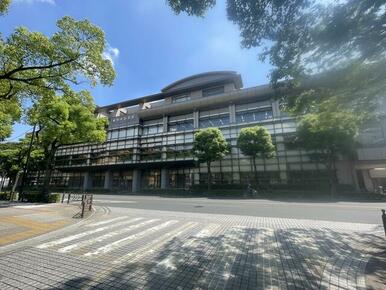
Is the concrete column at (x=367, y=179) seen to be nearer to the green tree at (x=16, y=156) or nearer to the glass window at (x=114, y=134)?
the glass window at (x=114, y=134)

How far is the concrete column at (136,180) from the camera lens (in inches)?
1444

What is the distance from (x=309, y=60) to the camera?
5.77 meters

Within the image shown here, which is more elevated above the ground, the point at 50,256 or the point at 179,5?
the point at 179,5

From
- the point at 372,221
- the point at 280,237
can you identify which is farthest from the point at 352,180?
the point at 280,237

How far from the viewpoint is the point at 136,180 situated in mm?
37281

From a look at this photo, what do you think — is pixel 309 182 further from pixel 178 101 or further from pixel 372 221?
pixel 178 101

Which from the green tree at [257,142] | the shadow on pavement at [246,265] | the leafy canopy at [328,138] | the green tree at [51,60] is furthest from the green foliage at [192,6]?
the green tree at [257,142]

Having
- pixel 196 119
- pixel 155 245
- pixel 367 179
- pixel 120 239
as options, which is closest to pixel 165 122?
pixel 196 119

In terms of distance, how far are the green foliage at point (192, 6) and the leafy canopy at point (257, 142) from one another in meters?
22.0

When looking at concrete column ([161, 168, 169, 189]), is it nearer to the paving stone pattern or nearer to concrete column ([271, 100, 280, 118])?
concrete column ([271, 100, 280, 118])

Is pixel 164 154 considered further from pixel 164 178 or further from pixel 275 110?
pixel 275 110

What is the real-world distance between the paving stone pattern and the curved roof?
107ft

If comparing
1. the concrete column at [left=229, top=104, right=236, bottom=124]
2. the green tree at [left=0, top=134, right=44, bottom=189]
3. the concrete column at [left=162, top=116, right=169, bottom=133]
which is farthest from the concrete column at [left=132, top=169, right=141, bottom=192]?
the concrete column at [left=229, top=104, right=236, bottom=124]

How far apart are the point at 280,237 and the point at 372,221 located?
5.90 m
